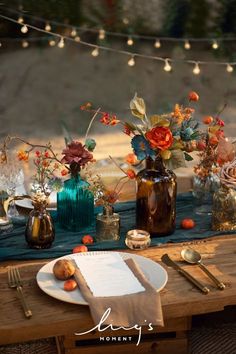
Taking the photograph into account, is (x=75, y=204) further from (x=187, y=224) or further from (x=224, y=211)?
(x=224, y=211)

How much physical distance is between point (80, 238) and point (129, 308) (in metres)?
0.44

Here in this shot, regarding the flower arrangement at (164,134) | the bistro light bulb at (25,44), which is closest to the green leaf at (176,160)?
the flower arrangement at (164,134)

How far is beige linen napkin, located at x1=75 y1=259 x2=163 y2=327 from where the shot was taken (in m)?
1.23

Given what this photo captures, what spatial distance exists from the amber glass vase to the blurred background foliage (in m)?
3.51

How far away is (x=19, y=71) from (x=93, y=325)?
15.4 feet

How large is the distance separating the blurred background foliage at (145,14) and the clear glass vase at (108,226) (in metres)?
3.57

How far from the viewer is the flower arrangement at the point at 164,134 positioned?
158 centimetres

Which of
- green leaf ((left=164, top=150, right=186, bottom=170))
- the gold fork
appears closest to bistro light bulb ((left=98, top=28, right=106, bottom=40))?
green leaf ((left=164, top=150, right=186, bottom=170))

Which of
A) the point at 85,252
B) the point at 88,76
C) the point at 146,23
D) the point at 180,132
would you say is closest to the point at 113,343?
the point at 85,252

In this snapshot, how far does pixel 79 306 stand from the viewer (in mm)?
1280

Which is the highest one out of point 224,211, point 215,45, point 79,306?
point 215,45

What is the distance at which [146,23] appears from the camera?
5.16m

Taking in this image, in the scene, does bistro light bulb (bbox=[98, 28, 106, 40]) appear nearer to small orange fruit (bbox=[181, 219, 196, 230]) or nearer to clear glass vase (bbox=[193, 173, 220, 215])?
clear glass vase (bbox=[193, 173, 220, 215])

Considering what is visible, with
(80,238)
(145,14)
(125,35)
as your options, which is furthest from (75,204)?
(125,35)
